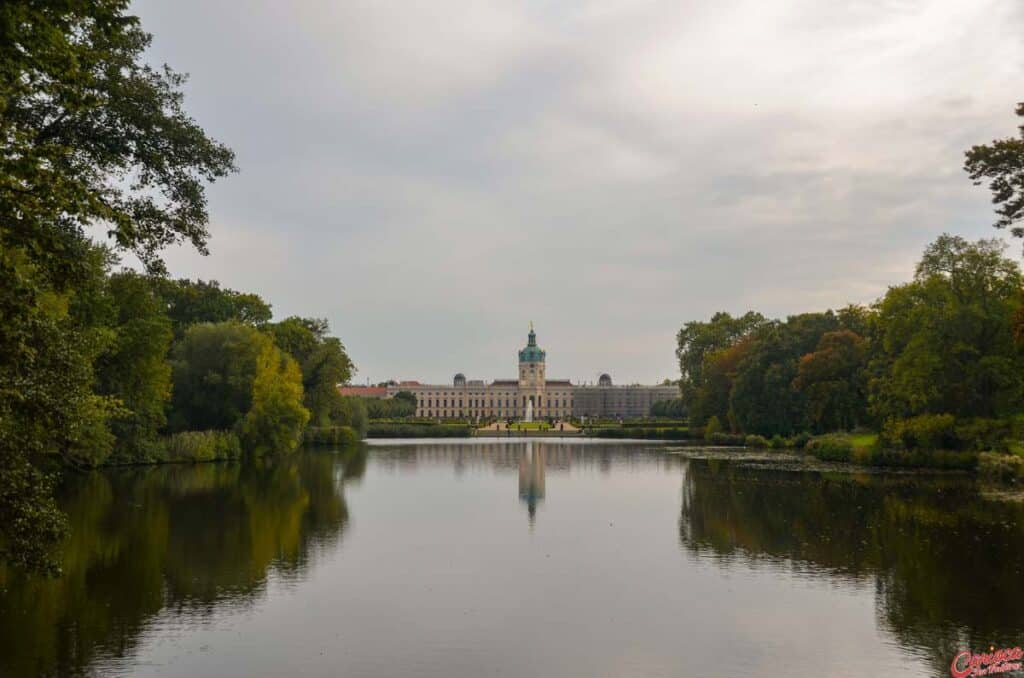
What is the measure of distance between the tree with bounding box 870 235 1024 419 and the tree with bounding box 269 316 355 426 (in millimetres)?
29635

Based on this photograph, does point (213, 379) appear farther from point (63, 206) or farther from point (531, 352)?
point (531, 352)

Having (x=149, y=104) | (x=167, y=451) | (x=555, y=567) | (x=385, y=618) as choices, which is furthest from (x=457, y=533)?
(x=167, y=451)

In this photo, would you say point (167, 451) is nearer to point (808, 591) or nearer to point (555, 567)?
point (555, 567)

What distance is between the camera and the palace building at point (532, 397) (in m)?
164

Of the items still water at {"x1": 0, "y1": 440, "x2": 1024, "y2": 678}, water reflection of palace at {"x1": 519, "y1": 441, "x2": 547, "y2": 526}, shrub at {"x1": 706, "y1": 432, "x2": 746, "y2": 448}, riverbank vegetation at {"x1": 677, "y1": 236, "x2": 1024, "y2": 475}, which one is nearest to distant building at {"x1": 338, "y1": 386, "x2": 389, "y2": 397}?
shrub at {"x1": 706, "y1": 432, "x2": 746, "y2": 448}

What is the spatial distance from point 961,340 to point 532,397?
438ft

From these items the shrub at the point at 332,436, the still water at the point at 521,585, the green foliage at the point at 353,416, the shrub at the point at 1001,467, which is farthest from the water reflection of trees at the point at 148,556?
the green foliage at the point at 353,416

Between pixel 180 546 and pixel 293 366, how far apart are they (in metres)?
28.4

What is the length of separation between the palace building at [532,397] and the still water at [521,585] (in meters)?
139

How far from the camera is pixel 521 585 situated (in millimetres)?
13086

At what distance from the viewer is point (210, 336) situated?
42312 mm

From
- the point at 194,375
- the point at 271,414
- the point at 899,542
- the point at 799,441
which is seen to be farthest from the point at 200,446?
the point at 799,441

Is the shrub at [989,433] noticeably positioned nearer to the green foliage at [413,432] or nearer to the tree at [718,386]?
the tree at [718,386]

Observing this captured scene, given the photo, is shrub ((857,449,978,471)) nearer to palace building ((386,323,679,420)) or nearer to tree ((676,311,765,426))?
tree ((676,311,765,426))
